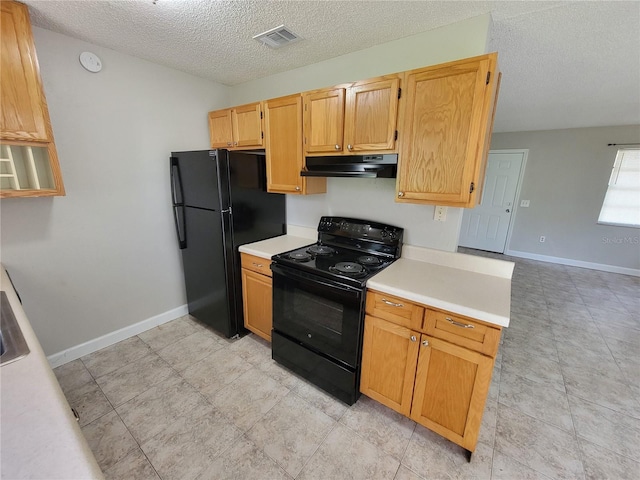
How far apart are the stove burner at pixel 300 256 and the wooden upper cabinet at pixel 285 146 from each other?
501 mm

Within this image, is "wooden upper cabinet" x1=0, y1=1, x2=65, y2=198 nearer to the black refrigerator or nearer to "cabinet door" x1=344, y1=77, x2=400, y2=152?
the black refrigerator

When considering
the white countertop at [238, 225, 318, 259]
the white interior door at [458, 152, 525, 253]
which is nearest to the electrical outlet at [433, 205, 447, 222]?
the white countertop at [238, 225, 318, 259]

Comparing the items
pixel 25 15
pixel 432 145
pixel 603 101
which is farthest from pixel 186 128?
pixel 603 101

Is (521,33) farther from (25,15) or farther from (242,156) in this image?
(25,15)

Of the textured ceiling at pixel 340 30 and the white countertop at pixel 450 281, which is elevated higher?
the textured ceiling at pixel 340 30

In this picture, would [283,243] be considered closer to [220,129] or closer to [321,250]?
[321,250]

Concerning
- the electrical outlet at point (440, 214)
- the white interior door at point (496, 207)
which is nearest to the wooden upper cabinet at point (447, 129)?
the electrical outlet at point (440, 214)

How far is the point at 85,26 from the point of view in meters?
1.75

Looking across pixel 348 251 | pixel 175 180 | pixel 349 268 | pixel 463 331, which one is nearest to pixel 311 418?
pixel 349 268

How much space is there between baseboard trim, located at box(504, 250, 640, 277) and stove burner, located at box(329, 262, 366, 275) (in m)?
4.88

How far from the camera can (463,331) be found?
1.36m

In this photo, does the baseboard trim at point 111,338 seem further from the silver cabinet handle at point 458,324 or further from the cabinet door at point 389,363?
the silver cabinet handle at point 458,324

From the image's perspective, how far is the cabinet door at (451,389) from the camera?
4.42 ft

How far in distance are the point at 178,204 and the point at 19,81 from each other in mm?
1186
